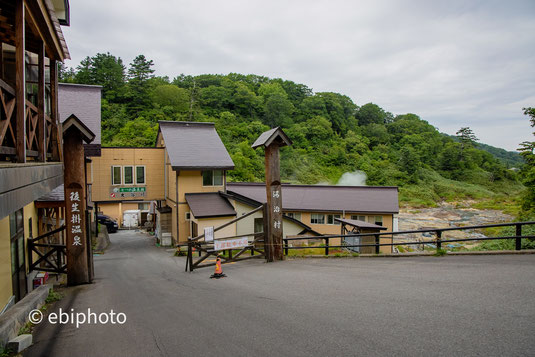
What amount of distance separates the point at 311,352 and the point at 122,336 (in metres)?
3.10

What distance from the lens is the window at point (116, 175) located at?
21312mm

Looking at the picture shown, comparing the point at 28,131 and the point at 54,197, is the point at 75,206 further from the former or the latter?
the point at 28,131

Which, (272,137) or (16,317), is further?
(272,137)

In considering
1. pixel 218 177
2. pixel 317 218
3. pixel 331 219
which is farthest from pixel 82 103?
pixel 331 219

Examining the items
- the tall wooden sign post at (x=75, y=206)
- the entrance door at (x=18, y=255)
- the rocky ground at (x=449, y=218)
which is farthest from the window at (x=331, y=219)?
the entrance door at (x=18, y=255)

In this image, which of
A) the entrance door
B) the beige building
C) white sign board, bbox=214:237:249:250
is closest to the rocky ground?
the beige building

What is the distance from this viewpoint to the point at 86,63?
164ft

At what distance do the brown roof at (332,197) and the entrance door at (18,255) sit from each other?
15.8 metres

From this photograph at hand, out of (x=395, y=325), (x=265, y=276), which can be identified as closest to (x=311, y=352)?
(x=395, y=325)

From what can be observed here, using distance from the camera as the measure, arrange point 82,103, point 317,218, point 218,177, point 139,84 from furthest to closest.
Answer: point 139,84
point 317,218
point 218,177
point 82,103

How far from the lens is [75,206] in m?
8.95

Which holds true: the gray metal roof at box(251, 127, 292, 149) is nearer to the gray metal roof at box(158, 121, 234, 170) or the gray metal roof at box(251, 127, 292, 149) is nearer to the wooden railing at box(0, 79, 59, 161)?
the wooden railing at box(0, 79, 59, 161)

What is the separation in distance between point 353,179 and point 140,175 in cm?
4058

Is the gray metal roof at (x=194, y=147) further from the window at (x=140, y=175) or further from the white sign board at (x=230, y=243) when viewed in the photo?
the white sign board at (x=230, y=243)
